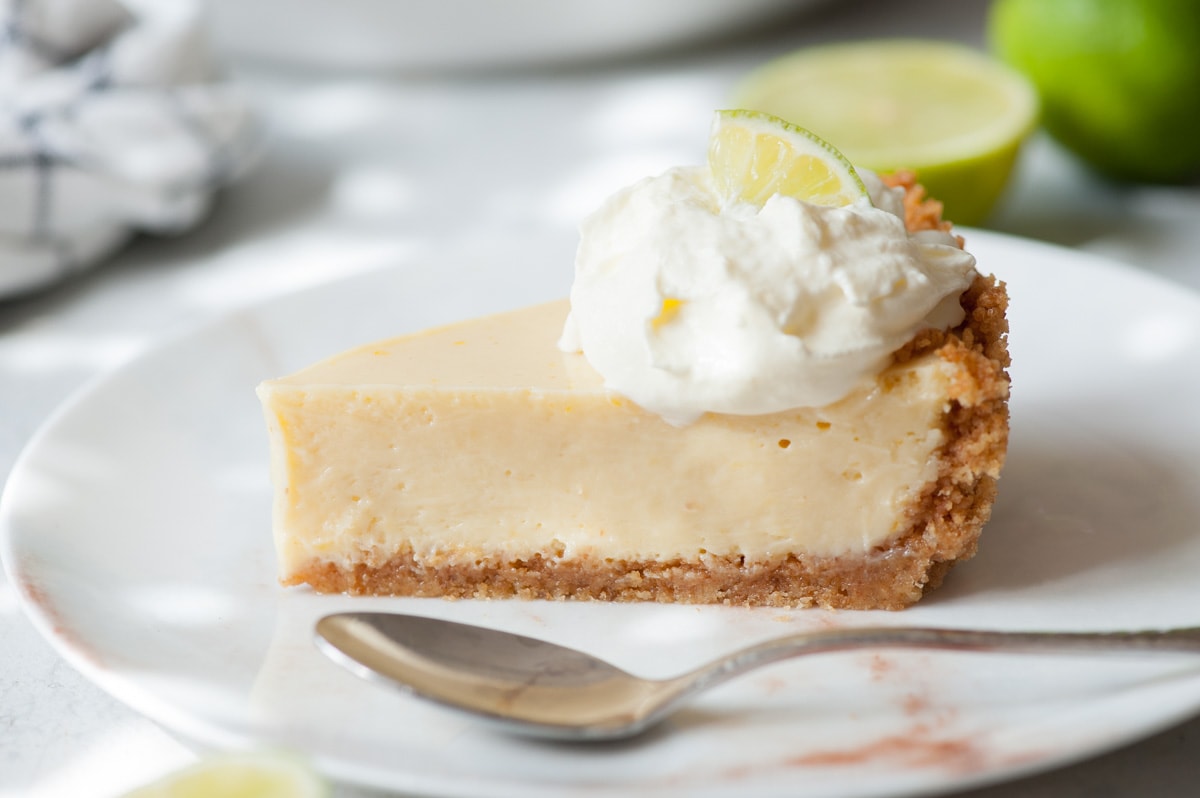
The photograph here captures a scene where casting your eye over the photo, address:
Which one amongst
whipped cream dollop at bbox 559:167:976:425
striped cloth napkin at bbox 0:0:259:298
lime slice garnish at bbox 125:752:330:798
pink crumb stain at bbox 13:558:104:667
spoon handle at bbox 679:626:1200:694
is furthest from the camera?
striped cloth napkin at bbox 0:0:259:298

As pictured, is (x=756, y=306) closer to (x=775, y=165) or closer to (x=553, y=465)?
(x=775, y=165)

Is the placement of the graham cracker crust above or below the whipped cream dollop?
below

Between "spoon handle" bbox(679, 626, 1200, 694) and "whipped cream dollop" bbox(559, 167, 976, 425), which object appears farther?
"whipped cream dollop" bbox(559, 167, 976, 425)

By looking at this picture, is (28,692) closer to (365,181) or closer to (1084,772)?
(1084,772)

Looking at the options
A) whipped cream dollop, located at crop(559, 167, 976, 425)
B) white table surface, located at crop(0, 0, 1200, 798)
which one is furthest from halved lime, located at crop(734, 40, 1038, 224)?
whipped cream dollop, located at crop(559, 167, 976, 425)

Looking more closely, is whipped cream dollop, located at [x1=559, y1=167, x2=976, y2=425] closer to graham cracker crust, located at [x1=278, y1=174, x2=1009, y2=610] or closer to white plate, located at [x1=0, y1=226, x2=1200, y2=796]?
graham cracker crust, located at [x1=278, y1=174, x2=1009, y2=610]

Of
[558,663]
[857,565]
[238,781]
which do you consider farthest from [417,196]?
[238,781]

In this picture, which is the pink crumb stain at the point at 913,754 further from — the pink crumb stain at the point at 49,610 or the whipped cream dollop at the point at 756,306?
the pink crumb stain at the point at 49,610

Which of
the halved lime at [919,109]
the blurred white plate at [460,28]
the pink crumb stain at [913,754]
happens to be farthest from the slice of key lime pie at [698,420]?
the blurred white plate at [460,28]
